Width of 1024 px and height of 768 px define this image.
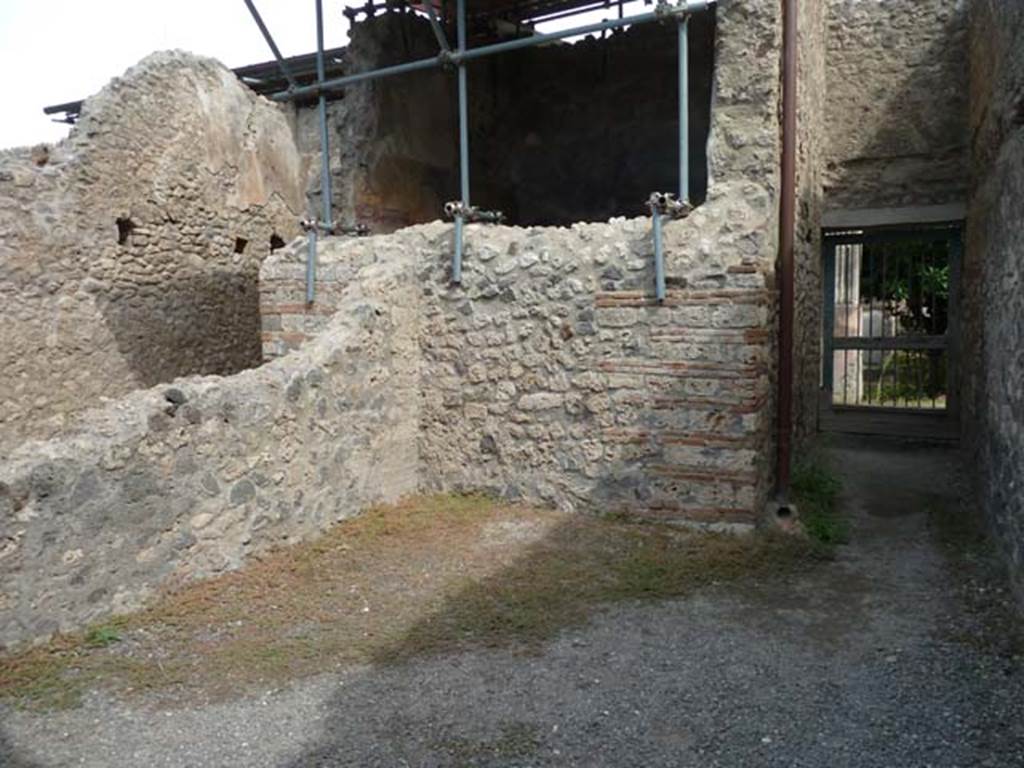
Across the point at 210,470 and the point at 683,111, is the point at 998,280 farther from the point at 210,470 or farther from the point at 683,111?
the point at 210,470

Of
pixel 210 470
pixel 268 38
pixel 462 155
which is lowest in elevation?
pixel 210 470

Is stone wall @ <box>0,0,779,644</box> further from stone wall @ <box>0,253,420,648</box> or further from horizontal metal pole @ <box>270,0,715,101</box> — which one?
horizontal metal pole @ <box>270,0,715,101</box>

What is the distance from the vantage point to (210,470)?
430cm

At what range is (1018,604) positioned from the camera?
3.97 metres

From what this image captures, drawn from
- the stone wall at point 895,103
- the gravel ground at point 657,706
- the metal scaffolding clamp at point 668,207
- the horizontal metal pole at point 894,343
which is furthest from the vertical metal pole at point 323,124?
the horizontal metal pole at point 894,343

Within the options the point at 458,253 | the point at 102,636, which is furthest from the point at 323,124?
the point at 102,636

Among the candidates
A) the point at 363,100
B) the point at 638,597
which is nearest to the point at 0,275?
the point at 363,100

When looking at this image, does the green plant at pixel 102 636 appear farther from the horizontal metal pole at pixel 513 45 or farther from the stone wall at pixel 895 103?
the stone wall at pixel 895 103

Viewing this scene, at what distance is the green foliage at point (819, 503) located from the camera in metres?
5.22

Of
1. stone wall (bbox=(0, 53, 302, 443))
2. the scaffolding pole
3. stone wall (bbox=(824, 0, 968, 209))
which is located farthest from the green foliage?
stone wall (bbox=(0, 53, 302, 443))

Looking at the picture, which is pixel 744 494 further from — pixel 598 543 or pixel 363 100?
pixel 363 100

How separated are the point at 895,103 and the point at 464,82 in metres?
4.60

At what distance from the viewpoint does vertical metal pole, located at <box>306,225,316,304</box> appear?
6244mm

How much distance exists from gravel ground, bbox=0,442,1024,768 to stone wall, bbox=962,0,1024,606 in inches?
32.2
